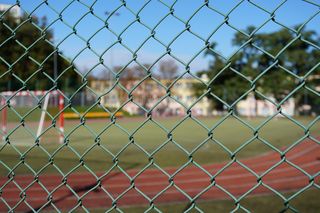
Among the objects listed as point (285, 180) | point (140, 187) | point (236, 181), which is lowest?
point (140, 187)

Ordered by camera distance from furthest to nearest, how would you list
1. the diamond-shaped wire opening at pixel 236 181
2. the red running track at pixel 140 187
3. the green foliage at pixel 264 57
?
the diamond-shaped wire opening at pixel 236 181, the red running track at pixel 140 187, the green foliage at pixel 264 57

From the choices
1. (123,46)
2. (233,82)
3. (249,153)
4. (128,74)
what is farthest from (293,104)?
(123,46)

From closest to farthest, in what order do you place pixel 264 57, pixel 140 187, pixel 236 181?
pixel 264 57, pixel 140 187, pixel 236 181

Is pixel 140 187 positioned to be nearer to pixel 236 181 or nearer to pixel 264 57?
pixel 236 181

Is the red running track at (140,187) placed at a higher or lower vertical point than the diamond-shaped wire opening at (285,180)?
lower

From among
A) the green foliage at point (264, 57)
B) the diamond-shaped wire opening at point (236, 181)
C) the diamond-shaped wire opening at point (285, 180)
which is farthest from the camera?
the diamond-shaped wire opening at point (285, 180)

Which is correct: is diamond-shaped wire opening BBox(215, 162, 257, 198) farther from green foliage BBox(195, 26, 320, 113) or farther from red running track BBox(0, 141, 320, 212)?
green foliage BBox(195, 26, 320, 113)

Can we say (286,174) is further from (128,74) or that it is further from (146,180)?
(128,74)

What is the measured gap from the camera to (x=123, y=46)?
1910 mm

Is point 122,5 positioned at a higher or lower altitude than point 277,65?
higher

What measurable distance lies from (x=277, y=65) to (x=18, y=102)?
41.4 feet

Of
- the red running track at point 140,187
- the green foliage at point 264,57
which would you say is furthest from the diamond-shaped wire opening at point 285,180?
the green foliage at point 264,57

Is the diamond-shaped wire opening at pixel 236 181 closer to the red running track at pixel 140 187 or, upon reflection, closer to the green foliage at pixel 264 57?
the red running track at pixel 140 187

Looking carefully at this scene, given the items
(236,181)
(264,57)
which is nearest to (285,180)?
(236,181)
